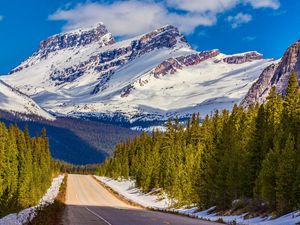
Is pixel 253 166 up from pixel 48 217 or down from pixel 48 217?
up

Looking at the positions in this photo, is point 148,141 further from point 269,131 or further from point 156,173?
point 269,131

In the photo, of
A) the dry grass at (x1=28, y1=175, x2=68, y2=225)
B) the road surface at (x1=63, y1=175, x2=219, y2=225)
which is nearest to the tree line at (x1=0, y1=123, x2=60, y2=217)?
the road surface at (x1=63, y1=175, x2=219, y2=225)

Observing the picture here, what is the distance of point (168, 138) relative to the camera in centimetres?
11356

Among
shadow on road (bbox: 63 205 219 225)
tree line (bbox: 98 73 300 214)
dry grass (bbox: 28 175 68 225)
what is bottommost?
shadow on road (bbox: 63 205 219 225)

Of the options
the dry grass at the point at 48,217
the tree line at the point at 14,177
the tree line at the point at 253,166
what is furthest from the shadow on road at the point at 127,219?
the tree line at the point at 14,177

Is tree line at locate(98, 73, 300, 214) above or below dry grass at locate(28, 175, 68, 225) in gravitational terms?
above

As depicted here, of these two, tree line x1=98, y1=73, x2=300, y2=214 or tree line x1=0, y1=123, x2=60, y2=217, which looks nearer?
tree line x1=98, y1=73, x2=300, y2=214

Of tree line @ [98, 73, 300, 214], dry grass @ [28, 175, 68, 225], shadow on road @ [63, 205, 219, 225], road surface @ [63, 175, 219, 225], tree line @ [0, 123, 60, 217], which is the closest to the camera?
dry grass @ [28, 175, 68, 225]

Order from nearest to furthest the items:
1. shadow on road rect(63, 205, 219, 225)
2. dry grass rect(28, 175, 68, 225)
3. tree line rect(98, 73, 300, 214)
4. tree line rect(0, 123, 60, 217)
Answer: dry grass rect(28, 175, 68, 225) < shadow on road rect(63, 205, 219, 225) < tree line rect(98, 73, 300, 214) < tree line rect(0, 123, 60, 217)

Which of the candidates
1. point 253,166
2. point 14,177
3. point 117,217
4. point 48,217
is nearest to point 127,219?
point 117,217

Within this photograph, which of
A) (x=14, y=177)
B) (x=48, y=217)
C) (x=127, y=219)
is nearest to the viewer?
(x=48, y=217)

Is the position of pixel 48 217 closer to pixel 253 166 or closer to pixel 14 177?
pixel 253 166

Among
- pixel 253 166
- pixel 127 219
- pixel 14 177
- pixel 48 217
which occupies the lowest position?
pixel 127 219

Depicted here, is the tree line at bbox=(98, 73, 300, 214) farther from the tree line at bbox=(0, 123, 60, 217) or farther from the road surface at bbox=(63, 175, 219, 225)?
the tree line at bbox=(0, 123, 60, 217)
